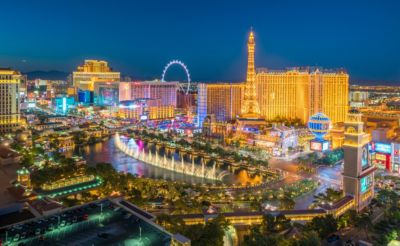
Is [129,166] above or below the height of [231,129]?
below

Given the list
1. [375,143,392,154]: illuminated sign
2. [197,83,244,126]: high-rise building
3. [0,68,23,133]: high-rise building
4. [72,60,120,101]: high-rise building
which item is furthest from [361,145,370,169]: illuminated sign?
[72,60,120,101]: high-rise building

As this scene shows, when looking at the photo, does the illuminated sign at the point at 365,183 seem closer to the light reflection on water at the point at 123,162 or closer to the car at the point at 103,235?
the light reflection on water at the point at 123,162

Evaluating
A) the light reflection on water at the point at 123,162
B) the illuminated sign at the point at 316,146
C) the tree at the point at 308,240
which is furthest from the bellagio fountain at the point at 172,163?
the tree at the point at 308,240

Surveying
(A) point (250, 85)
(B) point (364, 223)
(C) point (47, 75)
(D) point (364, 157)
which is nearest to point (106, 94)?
(A) point (250, 85)

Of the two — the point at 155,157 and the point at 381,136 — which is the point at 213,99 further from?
the point at 381,136

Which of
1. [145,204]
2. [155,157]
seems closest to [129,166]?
[155,157]

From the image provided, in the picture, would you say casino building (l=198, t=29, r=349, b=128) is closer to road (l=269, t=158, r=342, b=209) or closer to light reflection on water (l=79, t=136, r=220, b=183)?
road (l=269, t=158, r=342, b=209)

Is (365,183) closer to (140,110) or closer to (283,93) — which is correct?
(283,93)
